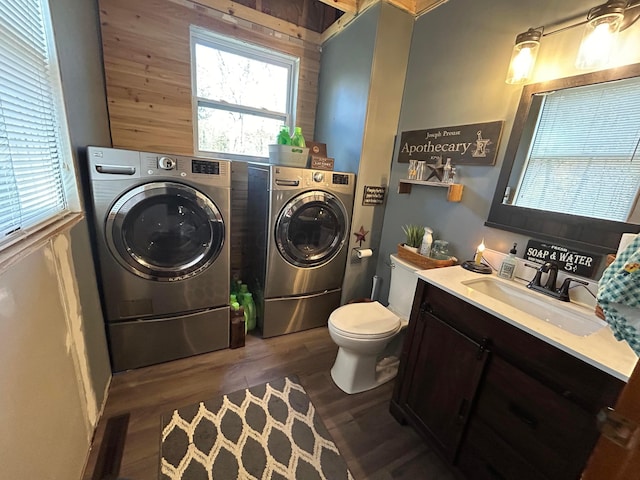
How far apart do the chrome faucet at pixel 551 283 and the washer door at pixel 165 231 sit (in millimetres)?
1768

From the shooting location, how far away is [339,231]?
2.15 m

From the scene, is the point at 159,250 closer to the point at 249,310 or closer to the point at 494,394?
the point at 249,310

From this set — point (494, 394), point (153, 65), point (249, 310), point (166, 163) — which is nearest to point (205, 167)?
point (166, 163)

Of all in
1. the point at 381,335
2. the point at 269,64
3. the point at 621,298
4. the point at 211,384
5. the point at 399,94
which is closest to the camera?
the point at 621,298

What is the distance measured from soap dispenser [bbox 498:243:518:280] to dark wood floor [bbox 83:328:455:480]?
3.31 feet

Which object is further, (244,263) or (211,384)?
(244,263)

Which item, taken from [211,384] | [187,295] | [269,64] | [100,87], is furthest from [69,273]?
[269,64]

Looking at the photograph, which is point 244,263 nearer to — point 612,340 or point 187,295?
point 187,295

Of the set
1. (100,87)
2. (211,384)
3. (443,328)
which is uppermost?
(100,87)

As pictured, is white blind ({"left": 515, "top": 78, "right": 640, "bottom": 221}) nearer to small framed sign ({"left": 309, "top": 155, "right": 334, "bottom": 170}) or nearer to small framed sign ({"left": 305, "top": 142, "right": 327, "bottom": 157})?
small framed sign ({"left": 309, "top": 155, "right": 334, "bottom": 170})

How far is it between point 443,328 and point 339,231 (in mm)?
1115

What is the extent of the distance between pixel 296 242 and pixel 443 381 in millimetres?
1273

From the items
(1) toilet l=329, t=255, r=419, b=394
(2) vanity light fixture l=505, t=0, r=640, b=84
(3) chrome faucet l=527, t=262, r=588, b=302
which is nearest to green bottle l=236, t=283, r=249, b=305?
(1) toilet l=329, t=255, r=419, b=394

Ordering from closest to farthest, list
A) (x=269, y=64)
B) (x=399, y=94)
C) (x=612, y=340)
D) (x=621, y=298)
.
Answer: (x=621, y=298) < (x=612, y=340) < (x=399, y=94) < (x=269, y=64)
